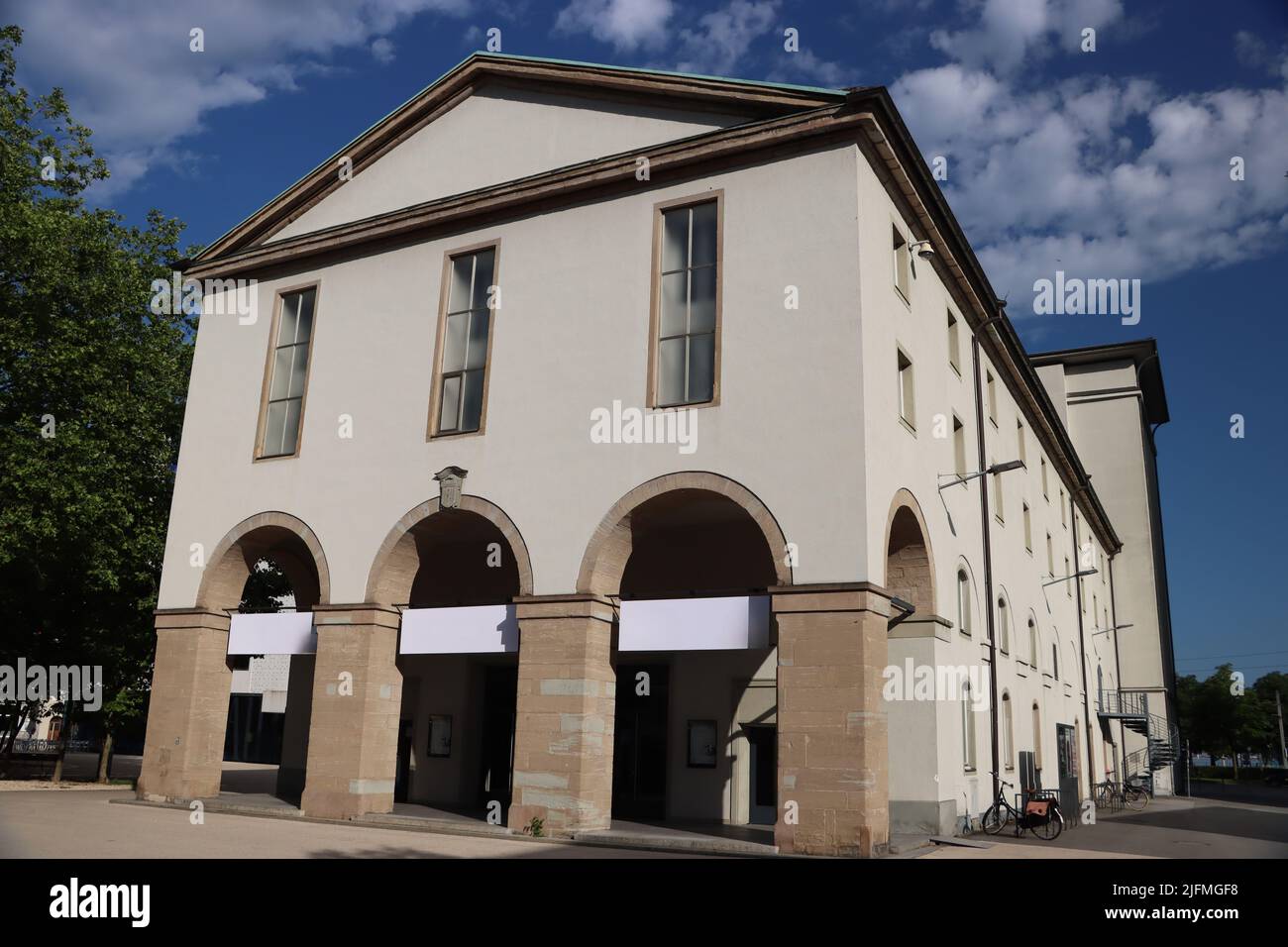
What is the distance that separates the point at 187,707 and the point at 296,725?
4.54 meters

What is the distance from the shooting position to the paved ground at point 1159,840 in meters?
16.7

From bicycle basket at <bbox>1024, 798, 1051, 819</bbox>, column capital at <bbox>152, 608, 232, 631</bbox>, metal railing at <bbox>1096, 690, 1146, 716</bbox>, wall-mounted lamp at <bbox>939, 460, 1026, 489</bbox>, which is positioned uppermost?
wall-mounted lamp at <bbox>939, 460, 1026, 489</bbox>

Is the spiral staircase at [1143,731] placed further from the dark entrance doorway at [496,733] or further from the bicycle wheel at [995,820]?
the dark entrance doorway at [496,733]

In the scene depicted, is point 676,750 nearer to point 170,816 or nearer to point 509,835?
point 509,835

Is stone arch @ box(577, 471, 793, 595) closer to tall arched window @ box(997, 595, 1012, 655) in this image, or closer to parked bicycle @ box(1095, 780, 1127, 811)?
tall arched window @ box(997, 595, 1012, 655)

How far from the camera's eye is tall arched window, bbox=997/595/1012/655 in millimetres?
24891

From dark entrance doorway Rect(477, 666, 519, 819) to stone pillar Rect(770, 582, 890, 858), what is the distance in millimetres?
9325

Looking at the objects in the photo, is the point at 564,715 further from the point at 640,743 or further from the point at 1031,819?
the point at 1031,819

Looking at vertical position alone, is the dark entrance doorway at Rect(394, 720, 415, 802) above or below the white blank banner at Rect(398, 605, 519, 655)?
below

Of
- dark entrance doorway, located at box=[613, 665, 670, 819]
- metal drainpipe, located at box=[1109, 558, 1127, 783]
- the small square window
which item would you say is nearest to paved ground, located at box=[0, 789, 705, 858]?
the small square window

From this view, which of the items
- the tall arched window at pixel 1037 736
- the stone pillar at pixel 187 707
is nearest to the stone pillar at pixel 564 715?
the stone pillar at pixel 187 707

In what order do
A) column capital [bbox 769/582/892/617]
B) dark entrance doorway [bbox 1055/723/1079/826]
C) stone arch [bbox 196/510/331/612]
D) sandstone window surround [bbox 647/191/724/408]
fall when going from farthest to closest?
1. dark entrance doorway [bbox 1055/723/1079/826]
2. stone arch [bbox 196/510/331/612]
3. sandstone window surround [bbox 647/191/724/408]
4. column capital [bbox 769/582/892/617]

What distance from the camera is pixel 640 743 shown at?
21672 millimetres
